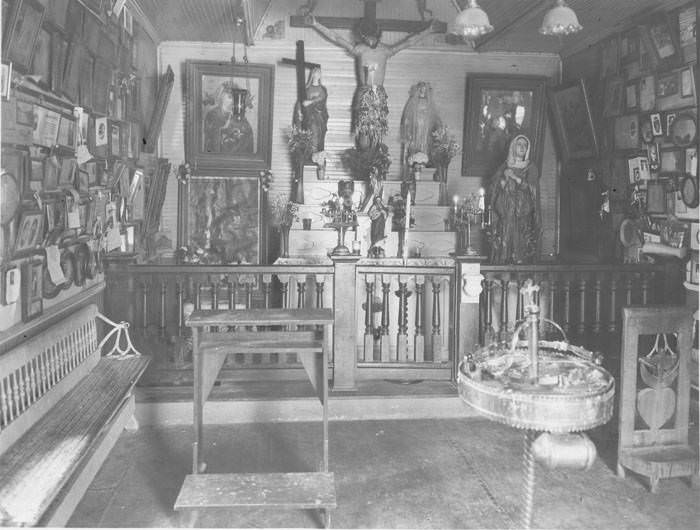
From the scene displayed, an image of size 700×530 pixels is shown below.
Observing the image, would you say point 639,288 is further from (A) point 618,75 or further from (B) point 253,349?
(B) point 253,349

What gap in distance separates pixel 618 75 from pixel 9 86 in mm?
6218

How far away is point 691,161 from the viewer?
6004 millimetres

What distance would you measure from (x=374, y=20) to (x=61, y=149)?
17.7 ft

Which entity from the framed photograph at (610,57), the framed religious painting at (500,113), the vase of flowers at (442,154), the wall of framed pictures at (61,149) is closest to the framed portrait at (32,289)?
the wall of framed pictures at (61,149)

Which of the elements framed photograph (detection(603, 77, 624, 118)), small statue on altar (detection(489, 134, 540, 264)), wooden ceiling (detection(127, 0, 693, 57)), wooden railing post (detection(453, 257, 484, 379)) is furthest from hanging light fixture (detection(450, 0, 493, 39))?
small statue on altar (detection(489, 134, 540, 264))

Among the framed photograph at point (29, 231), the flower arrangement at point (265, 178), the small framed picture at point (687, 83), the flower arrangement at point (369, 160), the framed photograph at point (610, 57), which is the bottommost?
the framed photograph at point (29, 231)

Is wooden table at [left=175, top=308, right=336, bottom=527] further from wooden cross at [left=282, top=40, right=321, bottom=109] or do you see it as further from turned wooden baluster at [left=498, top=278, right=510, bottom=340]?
wooden cross at [left=282, top=40, right=321, bottom=109]

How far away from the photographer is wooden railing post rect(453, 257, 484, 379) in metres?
5.59

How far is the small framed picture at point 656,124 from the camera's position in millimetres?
6625

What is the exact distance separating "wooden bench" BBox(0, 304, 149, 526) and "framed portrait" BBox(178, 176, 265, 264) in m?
3.88

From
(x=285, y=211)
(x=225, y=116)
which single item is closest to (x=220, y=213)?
(x=285, y=211)

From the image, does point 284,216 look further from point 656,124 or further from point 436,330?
point 656,124

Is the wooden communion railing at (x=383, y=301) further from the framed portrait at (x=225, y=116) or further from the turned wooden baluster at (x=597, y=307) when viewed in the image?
the framed portrait at (x=225, y=116)

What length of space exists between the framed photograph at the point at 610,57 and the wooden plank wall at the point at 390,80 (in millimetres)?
1474
